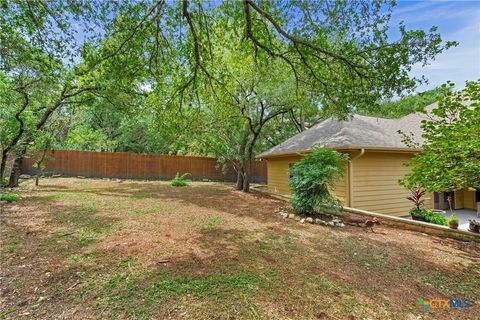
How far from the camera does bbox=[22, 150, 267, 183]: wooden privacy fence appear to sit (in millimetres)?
14023

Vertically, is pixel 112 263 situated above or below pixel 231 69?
below

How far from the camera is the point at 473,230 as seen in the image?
16.9ft

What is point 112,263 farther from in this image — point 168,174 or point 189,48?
point 168,174

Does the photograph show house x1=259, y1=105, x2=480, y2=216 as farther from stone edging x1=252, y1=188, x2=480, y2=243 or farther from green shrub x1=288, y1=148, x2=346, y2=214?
stone edging x1=252, y1=188, x2=480, y2=243

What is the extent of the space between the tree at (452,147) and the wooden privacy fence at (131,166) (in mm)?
14258

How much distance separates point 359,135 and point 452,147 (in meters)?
4.63

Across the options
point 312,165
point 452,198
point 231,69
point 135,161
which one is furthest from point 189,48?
point 135,161

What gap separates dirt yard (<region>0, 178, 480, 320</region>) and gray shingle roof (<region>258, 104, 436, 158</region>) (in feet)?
8.82

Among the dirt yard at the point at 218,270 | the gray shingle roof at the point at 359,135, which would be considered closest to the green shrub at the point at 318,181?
the dirt yard at the point at 218,270

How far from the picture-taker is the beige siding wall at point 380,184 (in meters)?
7.16

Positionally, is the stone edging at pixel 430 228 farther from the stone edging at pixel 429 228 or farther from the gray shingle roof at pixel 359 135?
the gray shingle roof at pixel 359 135

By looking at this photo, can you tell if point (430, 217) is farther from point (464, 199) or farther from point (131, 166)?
point (131, 166)

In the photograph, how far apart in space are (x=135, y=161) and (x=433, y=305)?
15.8 metres

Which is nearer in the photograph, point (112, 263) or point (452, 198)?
point (112, 263)
